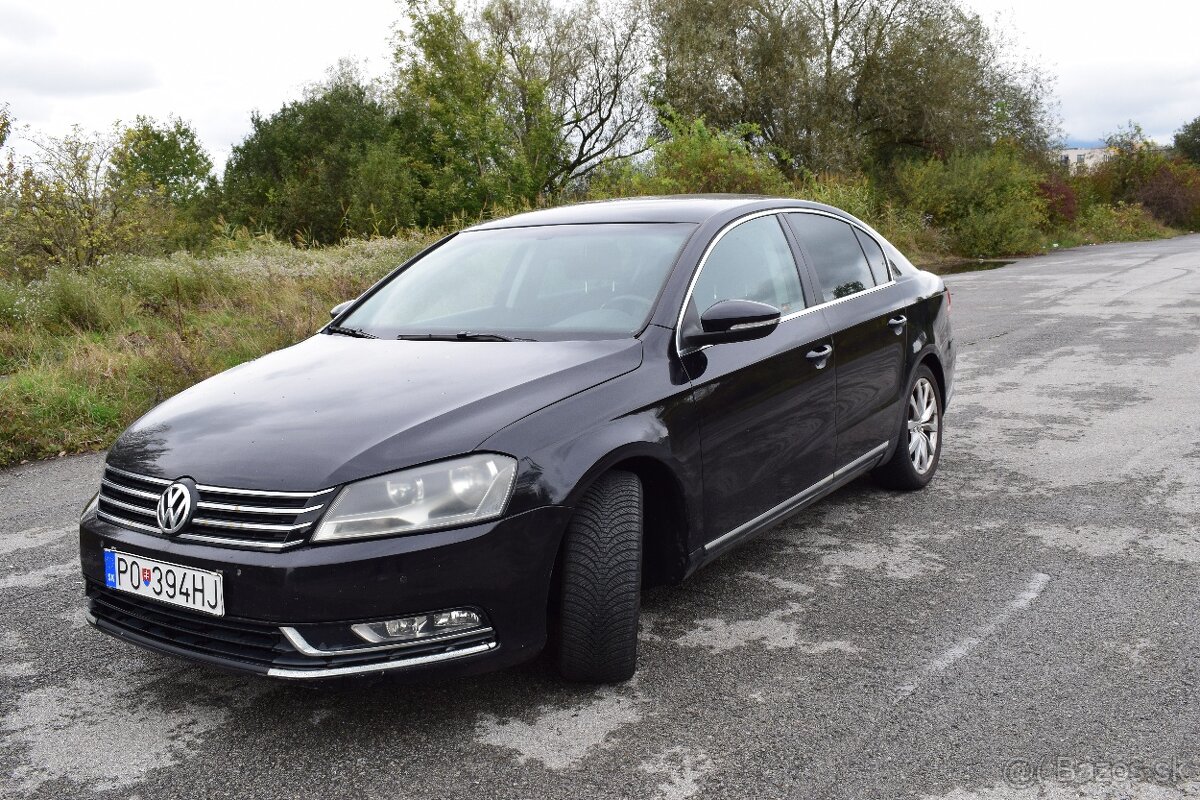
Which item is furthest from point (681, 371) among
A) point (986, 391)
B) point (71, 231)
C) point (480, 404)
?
point (71, 231)

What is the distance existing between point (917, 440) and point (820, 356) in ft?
4.44

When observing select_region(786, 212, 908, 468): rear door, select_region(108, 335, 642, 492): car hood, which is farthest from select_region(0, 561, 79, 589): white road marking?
select_region(786, 212, 908, 468): rear door

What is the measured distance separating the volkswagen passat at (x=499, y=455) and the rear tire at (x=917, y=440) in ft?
2.01

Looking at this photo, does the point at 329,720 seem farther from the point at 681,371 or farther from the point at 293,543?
the point at 681,371

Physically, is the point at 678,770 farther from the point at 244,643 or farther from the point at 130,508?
the point at 130,508

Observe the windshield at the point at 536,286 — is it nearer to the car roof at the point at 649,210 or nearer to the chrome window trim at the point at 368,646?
the car roof at the point at 649,210

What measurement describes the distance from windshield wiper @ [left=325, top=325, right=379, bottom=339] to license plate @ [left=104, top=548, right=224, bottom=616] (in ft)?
4.70

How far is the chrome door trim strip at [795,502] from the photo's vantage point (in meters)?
3.85

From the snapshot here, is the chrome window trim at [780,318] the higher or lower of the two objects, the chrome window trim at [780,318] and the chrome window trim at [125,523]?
the higher

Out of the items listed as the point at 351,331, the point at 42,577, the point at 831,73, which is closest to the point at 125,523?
the point at 351,331

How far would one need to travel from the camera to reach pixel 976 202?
27.2 m

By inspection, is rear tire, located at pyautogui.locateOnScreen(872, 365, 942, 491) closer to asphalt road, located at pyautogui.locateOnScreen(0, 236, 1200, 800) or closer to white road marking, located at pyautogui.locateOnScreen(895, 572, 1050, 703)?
asphalt road, located at pyautogui.locateOnScreen(0, 236, 1200, 800)

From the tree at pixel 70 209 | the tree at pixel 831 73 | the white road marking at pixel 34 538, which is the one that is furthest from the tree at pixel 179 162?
the white road marking at pixel 34 538

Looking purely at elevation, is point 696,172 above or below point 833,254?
above
